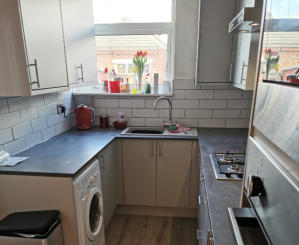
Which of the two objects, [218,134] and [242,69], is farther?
[218,134]

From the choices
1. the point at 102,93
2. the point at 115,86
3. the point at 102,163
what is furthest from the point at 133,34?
the point at 102,163

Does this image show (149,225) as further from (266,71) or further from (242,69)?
(266,71)

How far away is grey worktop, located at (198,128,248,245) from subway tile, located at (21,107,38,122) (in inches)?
60.3

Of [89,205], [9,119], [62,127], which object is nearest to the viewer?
[89,205]

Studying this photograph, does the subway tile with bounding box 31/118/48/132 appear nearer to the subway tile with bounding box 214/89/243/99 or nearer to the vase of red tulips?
the vase of red tulips

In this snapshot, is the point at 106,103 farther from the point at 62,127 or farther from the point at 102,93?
the point at 62,127

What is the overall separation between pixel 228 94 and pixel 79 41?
173cm

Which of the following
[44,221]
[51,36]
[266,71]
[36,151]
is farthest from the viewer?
[36,151]

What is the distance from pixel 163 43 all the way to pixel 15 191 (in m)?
2.17

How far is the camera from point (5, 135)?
169cm

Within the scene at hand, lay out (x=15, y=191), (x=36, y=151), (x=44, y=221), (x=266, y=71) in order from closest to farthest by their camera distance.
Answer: (x=266, y=71), (x=44, y=221), (x=15, y=191), (x=36, y=151)

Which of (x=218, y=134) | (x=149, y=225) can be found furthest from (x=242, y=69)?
(x=149, y=225)

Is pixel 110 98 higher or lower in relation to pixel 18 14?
lower

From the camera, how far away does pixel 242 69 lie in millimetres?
1819
